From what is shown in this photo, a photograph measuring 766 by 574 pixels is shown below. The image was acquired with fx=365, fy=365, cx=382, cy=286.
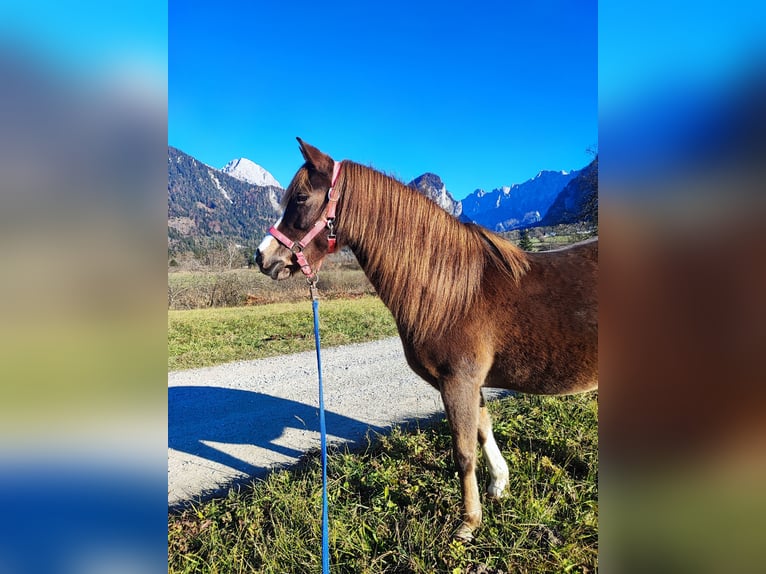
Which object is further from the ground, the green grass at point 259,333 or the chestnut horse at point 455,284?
the green grass at point 259,333

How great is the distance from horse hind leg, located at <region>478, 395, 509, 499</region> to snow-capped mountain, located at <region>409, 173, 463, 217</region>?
147cm

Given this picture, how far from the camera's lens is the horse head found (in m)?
2.42

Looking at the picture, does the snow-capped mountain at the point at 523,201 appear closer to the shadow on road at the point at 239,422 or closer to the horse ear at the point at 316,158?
the shadow on road at the point at 239,422

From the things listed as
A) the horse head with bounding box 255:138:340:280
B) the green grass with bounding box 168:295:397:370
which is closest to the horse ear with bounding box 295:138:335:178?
the horse head with bounding box 255:138:340:280

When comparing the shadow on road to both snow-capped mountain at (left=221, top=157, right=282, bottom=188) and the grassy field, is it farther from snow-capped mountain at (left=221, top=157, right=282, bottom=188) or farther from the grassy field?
snow-capped mountain at (left=221, top=157, right=282, bottom=188)

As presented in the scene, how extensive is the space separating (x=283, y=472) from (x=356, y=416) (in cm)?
150

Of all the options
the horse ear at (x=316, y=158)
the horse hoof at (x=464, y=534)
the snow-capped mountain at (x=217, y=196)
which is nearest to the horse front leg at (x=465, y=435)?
the horse hoof at (x=464, y=534)

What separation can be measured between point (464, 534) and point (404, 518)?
0.41m

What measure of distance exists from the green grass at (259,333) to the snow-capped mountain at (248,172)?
5852cm

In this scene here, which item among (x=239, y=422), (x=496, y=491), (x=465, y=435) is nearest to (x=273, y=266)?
(x=465, y=435)

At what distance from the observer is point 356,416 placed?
4555 mm

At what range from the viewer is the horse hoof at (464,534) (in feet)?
7.65
